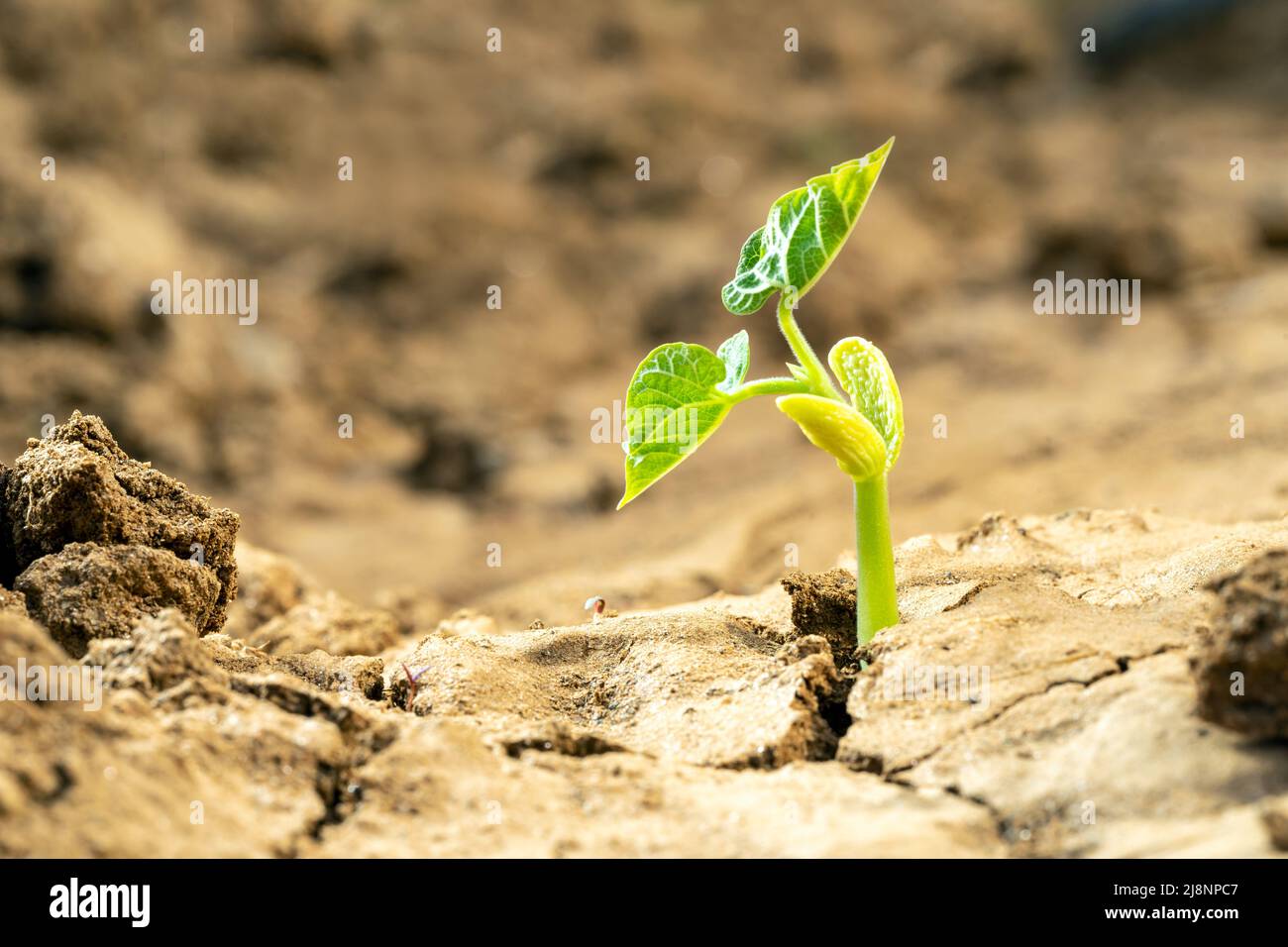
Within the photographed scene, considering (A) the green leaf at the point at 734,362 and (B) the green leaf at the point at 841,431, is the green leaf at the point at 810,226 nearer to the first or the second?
(A) the green leaf at the point at 734,362

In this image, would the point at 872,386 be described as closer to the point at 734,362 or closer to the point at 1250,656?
the point at 734,362

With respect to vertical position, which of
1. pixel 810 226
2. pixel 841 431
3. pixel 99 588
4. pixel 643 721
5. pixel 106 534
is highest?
pixel 810 226

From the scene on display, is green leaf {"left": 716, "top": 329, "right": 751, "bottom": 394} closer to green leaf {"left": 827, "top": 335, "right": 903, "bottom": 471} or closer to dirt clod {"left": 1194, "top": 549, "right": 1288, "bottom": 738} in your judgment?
green leaf {"left": 827, "top": 335, "right": 903, "bottom": 471}

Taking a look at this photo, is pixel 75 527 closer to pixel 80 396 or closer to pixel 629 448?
pixel 629 448

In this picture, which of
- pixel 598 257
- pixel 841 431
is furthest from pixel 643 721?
pixel 598 257

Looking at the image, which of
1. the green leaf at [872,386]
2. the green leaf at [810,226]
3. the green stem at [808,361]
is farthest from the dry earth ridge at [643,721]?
the green leaf at [810,226]

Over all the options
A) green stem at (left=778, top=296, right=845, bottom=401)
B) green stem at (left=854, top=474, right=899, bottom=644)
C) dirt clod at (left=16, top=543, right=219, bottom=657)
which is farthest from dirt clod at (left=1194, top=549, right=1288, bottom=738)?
dirt clod at (left=16, top=543, right=219, bottom=657)
